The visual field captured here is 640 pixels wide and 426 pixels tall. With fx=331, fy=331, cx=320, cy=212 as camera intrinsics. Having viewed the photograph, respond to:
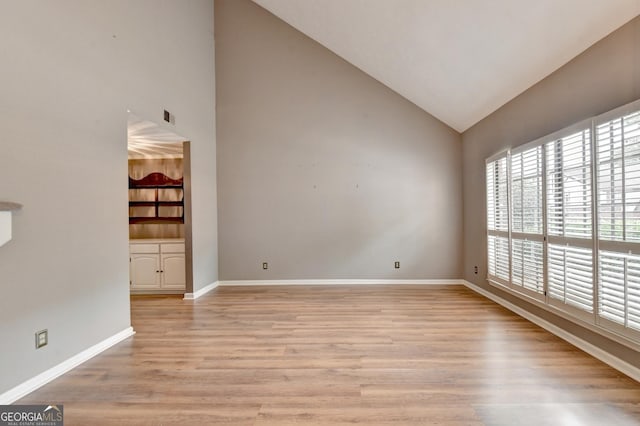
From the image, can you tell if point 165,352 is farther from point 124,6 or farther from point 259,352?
point 124,6

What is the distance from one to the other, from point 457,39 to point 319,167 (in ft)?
9.12

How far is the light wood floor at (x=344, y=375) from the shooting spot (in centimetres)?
198

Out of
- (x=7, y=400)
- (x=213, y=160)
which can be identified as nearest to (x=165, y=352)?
(x=7, y=400)

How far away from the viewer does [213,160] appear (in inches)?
218

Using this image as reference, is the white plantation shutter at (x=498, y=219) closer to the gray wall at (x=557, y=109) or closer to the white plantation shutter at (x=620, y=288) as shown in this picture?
the gray wall at (x=557, y=109)

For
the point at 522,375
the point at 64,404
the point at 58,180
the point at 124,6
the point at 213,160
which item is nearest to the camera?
the point at 64,404

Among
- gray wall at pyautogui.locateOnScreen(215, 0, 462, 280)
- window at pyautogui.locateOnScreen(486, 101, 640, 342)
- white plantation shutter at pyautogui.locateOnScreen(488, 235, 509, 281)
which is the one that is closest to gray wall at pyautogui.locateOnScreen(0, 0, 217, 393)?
gray wall at pyautogui.locateOnScreen(215, 0, 462, 280)

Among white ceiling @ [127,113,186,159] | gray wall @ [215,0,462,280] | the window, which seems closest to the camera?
the window

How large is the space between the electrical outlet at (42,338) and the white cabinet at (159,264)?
100.0 inches

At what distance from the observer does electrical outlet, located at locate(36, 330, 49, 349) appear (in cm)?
239

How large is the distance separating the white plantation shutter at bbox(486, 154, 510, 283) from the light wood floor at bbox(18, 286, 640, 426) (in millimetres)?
703

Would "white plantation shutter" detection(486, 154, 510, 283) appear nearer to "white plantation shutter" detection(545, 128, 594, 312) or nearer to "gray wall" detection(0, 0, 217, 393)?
"white plantation shutter" detection(545, 128, 594, 312)

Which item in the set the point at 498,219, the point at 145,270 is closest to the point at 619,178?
the point at 498,219

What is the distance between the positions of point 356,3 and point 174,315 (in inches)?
172
